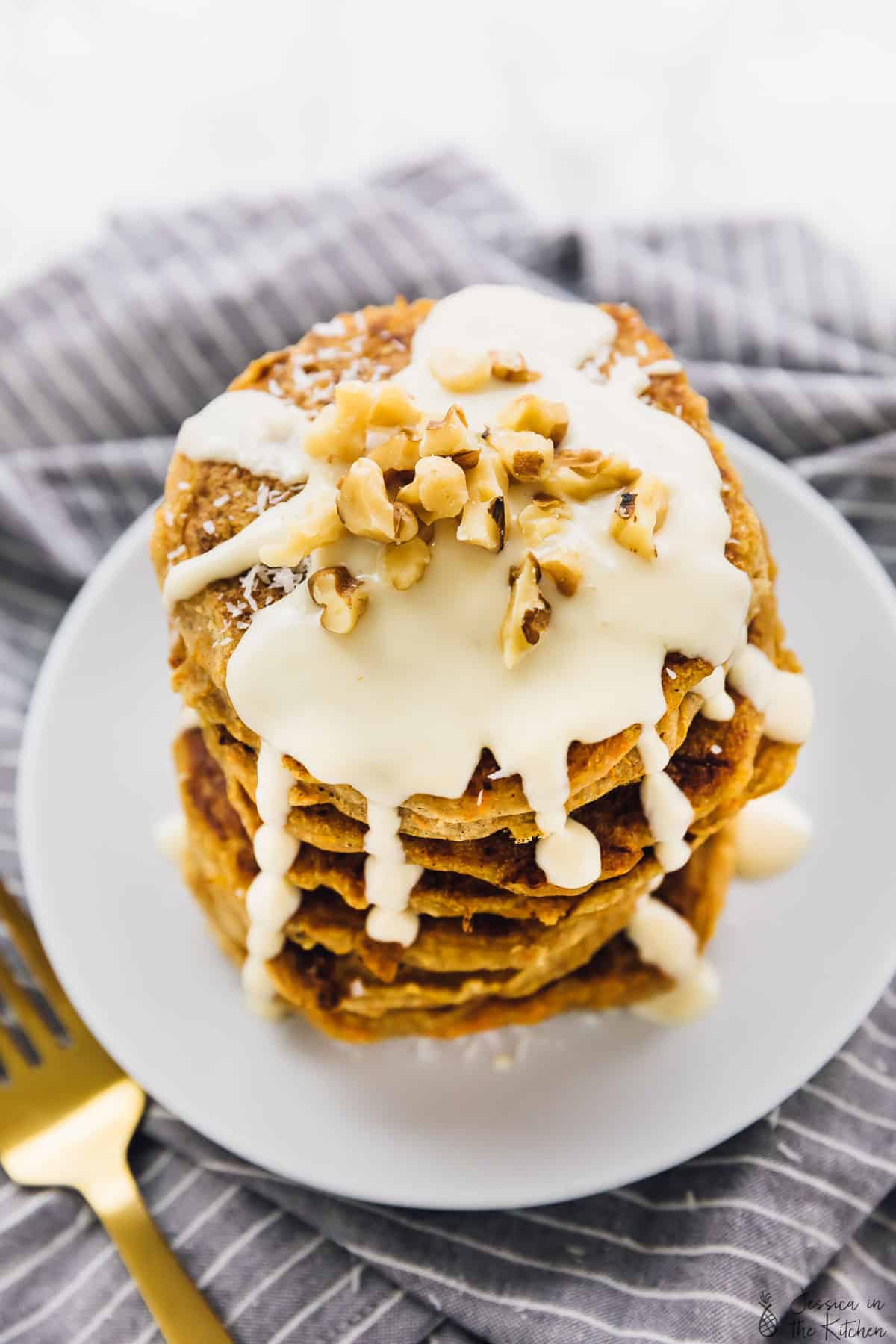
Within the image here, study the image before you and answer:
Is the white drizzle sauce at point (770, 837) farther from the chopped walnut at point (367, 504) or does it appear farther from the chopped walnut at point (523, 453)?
the chopped walnut at point (367, 504)

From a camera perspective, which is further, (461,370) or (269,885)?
(269,885)

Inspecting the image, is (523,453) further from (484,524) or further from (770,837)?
(770,837)

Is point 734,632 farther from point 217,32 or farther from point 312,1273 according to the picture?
point 217,32

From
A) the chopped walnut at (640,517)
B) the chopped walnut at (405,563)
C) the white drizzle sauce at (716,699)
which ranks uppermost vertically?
the chopped walnut at (405,563)

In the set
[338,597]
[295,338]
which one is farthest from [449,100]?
[338,597]

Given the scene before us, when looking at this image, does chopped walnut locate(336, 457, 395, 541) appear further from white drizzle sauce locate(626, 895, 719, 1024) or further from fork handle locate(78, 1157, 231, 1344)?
fork handle locate(78, 1157, 231, 1344)

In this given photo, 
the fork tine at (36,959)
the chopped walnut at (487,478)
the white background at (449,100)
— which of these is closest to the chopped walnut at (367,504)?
the chopped walnut at (487,478)
